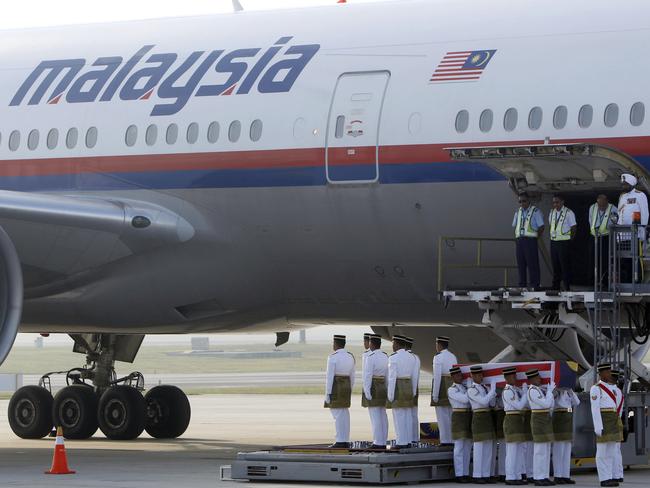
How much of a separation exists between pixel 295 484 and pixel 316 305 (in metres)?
3.62

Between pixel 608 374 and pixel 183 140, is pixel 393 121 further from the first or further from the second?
pixel 608 374

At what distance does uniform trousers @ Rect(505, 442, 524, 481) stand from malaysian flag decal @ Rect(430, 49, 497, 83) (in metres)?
4.10

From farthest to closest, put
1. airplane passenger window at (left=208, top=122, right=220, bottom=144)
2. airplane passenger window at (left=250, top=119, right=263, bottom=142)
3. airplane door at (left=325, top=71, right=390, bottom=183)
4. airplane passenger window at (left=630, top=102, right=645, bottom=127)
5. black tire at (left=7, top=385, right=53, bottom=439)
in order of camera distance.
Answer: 1. black tire at (left=7, top=385, right=53, bottom=439)
2. airplane passenger window at (left=208, top=122, right=220, bottom=144)
3. airplane passenger window at (left=250, top=119, right=263, bottom=142)
4. airplane door at (left=325, top=71, right=390, bottom=183)
5. airplane passenger window at (left=630, top=102, right=645, bottom=127)

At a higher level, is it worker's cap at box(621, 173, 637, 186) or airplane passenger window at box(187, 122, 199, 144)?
airplane passenger window at box(187, 122, 199, 144)

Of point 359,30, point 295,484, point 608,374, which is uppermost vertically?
point 359,30

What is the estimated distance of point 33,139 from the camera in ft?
64.3

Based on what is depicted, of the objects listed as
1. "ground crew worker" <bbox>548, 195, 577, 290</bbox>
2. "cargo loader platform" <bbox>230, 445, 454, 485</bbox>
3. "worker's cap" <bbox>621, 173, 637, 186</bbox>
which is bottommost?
"cargo loader platform" <bbox>230, 445, 454, 485</bbox>

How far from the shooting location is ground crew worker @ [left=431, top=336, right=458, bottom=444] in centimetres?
1584

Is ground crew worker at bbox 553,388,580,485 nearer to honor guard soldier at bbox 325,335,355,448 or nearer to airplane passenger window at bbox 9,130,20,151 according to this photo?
honor guard soldier at bbox 325,335,355,448

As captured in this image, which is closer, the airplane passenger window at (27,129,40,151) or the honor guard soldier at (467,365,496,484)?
the honor guard soldier at (467,365,496,484)

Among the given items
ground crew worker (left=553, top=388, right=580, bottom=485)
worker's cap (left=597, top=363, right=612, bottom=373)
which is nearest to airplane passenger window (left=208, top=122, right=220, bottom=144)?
ground crew worker (left=553, top=388, right=580, bottom=485)

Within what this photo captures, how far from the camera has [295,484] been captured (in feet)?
49.4

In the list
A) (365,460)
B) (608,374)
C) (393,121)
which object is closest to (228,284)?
(393,121)

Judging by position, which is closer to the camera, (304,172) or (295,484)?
(295,484)
